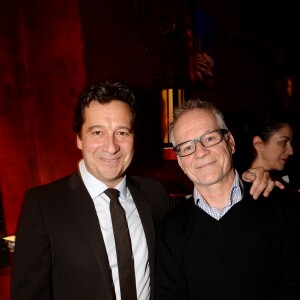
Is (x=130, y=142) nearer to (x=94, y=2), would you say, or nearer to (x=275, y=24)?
(x=94, y=2)

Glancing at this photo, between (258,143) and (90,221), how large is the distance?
1894 millimetres

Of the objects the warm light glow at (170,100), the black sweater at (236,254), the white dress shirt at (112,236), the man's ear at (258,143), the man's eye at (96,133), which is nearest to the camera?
the black sweater at (236,254)

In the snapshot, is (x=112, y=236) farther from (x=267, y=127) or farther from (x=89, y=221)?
(x=267, y=127)

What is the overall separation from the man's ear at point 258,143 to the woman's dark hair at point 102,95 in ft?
4.85

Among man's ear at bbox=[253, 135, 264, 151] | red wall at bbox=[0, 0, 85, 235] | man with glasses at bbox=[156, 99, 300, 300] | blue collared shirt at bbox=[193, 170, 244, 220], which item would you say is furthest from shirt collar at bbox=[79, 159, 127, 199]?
man's ear at bbox=[253, 135, 264, 151]

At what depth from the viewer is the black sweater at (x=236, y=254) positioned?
4.64 feet

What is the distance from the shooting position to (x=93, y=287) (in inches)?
56.7

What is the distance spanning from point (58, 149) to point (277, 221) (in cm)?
200

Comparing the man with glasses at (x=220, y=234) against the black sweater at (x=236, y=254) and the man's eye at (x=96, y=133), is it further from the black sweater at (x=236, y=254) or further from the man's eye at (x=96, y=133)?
the man's eye at (x=96, y=133)

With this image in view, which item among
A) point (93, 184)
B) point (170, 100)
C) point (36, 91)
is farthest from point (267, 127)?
point (36, 91)

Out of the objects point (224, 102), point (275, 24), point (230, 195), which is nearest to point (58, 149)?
point (230, 195)

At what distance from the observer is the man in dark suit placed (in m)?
1.43

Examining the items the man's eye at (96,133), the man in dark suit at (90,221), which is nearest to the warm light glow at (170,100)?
the man in dark suit at (90,221)

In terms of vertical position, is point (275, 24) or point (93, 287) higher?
point (275, 24)
